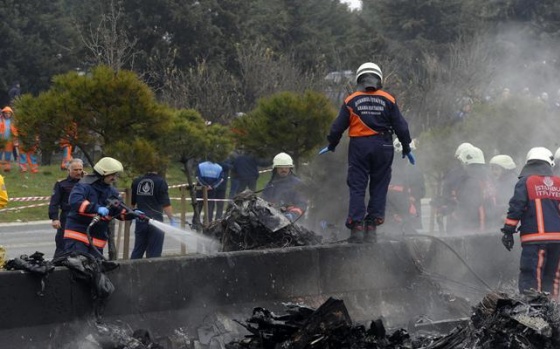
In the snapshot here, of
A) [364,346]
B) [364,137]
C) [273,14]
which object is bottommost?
[364,346]

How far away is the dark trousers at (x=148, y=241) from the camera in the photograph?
45.3 feet

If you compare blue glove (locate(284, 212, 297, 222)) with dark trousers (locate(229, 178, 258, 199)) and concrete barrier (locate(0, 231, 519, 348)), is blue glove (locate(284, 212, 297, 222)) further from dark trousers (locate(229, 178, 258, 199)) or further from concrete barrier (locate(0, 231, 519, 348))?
dark trousers (locate(229, 178, 258, 199))

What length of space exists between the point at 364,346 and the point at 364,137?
2619 mm

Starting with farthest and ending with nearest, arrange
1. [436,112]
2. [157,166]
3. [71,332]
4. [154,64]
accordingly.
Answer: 1. [154,64]
2. [436,112]
3. [157,166]
4. [71,332]

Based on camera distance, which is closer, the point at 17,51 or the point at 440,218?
the point at 440,218

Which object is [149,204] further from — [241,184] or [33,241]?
[241,184]

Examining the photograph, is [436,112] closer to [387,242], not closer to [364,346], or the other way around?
[387,242]

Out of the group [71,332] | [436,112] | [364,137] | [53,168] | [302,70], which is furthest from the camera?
[302,70]

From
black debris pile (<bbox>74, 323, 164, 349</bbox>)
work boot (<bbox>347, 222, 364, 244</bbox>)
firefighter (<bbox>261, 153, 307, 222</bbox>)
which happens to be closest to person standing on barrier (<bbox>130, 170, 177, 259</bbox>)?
Answer: firefighter (<bbox>261, 153, 307, 222</bbox>)

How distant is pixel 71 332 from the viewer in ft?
26.2

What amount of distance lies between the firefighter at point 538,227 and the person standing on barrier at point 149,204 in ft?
16.2

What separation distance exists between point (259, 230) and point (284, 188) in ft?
9.26

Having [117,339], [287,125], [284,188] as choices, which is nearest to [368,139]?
[284,188]

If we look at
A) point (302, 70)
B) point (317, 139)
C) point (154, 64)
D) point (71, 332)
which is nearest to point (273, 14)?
point (302, 70)
